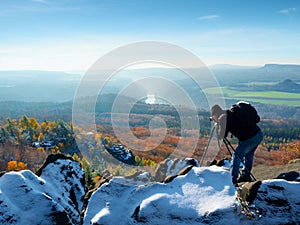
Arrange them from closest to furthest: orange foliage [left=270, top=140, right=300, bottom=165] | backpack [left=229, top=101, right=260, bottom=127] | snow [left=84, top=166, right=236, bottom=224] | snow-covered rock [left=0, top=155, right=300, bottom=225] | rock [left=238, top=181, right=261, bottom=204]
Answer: snow-covered rock [left=0, top=155, right=300, bottom=225], rock [left=238, top=181, right=261, bottom=204], snow [left=84, top=166, right=236, bottom=224], backpack [left=229, top=101, right=260, bottom=127], orange foliage [left=270, top=140, right=300, bottom=165]

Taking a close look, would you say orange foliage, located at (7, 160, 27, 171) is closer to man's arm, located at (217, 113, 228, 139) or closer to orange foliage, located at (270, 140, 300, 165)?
man's arm, located at (217, 113, 228, 139)

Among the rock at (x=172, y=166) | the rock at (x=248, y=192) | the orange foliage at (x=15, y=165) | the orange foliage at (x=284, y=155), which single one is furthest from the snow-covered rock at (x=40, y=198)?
the orange foliage at (x=284, y=155)

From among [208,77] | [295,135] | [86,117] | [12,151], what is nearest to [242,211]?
[208,77]

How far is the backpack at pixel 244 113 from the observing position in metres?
10.3

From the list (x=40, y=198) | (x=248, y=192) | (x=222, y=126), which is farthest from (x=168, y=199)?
(x=40, y=198)

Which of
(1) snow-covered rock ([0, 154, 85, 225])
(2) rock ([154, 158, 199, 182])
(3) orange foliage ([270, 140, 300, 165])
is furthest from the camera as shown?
(3) orange foliage ([270, 140, 300, 165])

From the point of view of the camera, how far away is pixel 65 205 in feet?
37.3

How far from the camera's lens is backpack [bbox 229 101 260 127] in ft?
33.8

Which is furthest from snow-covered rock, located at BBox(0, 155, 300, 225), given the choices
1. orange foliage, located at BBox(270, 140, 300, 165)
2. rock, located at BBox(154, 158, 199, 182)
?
orange foliage, located at BBox(270, 140, 300, 165)

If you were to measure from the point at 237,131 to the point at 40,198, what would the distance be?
323 inches

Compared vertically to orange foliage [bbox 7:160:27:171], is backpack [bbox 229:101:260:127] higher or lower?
higher

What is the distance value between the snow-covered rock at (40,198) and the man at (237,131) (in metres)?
6.84

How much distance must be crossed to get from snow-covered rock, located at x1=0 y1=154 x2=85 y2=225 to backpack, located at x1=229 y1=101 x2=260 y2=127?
24.9 ft

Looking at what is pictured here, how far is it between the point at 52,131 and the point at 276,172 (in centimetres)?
11038
